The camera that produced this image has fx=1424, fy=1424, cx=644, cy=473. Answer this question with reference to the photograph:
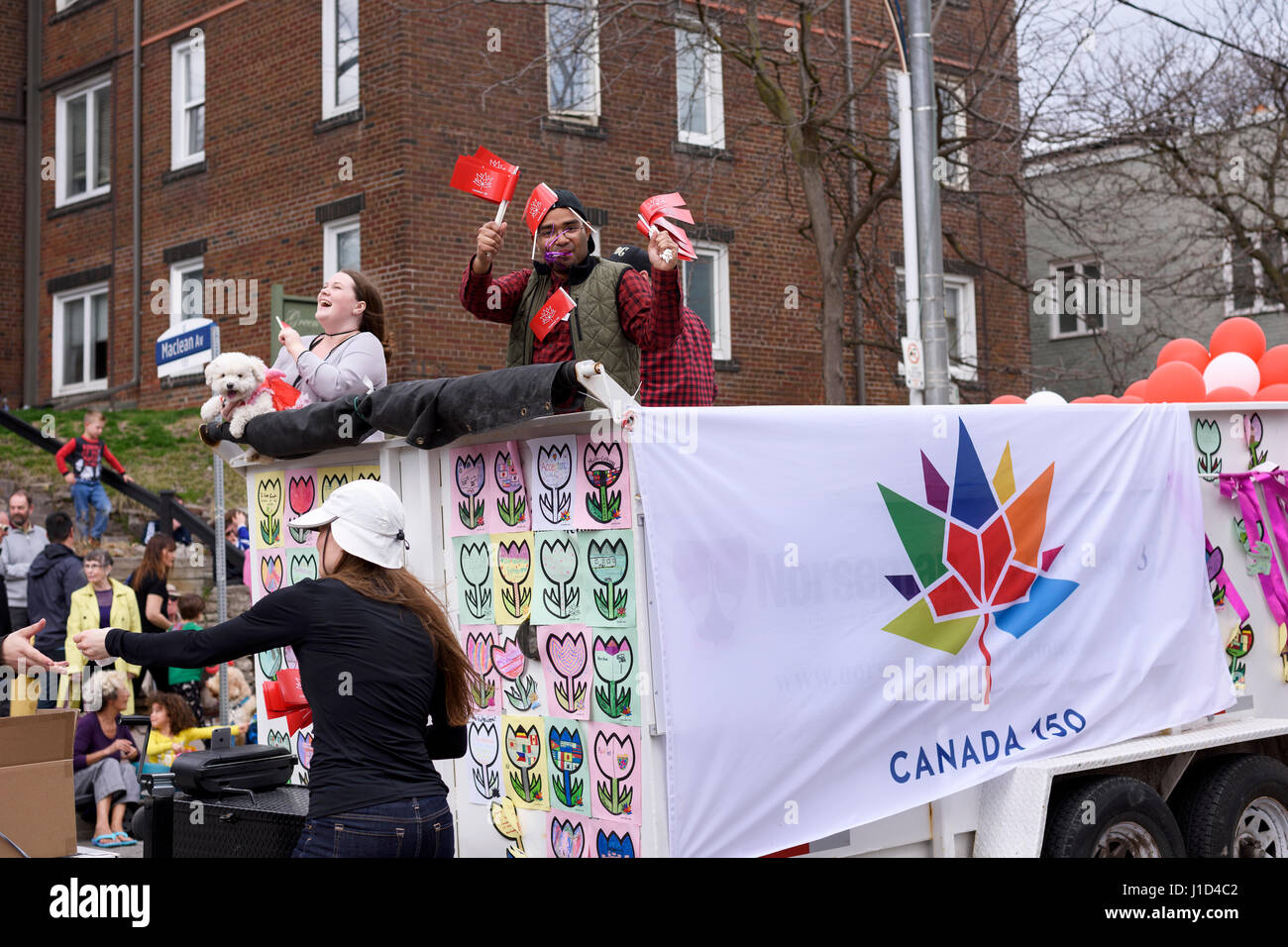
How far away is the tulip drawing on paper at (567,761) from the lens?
205 inches

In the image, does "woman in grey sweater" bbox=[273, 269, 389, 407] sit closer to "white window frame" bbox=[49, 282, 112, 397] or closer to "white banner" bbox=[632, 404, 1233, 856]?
"white banner" bbox=[632, 404, 1233, 856]

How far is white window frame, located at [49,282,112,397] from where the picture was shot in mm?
22859

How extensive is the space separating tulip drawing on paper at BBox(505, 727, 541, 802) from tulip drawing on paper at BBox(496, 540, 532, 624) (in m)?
0.45

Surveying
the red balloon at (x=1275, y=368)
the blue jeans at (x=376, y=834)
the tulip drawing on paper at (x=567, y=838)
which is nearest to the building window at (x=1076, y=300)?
the red balloon at (x=1275, y=368)

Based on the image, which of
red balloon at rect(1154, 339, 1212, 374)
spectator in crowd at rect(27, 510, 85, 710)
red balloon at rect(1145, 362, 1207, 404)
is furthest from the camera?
spectator in crowd at rect(27, 510, 85, 710)

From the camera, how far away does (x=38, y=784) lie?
5383mm

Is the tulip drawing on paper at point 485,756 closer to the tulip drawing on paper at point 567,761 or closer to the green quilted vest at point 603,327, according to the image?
the tulip drawing on paper at point 567,761

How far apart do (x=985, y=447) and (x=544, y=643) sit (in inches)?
80.6

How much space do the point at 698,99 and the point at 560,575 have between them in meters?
16.0

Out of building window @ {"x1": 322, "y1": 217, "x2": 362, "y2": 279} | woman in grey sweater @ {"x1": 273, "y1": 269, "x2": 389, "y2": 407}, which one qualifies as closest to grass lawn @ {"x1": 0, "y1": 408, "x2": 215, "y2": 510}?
building window @ {"x1": 322, "y1": 217, "x2": 362, "y2": 279}

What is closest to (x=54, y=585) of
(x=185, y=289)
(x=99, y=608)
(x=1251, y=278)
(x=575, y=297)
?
(x=99, y=608)

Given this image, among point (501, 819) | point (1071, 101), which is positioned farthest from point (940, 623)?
point (1071, 101)

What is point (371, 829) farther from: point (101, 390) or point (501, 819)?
point (101, 390)

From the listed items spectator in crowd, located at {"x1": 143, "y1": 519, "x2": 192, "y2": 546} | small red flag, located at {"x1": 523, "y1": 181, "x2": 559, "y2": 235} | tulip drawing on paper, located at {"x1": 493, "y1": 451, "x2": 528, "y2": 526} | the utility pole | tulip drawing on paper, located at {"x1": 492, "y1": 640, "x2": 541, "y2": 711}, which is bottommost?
tulip drawing on paper, located at {"x1": 492, "y1": 640, "x2": 541, "y2": 711}
